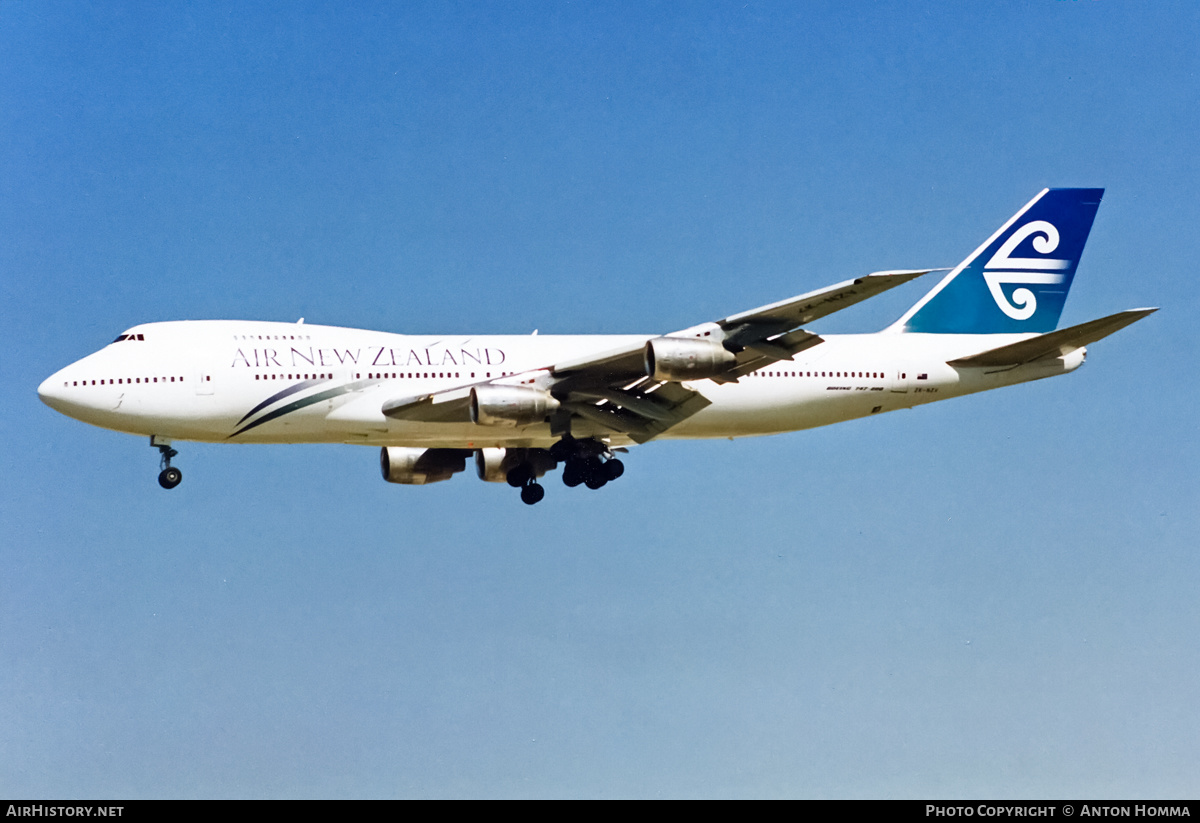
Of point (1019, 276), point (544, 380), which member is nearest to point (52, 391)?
point (544, 380)

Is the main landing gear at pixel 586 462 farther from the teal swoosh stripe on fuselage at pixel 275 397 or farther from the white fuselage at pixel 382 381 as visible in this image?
the teal swoosh stripe on fuselage at pixel 275 397

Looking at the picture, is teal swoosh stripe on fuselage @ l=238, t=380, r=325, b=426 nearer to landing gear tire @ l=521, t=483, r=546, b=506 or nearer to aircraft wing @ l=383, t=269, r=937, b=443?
aircraft wing @ l=383, t=269, r=937, b=443

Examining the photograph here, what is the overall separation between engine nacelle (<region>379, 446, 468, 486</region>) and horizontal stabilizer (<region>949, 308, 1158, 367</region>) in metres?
13.8

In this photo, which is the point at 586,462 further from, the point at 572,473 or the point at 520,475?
the point at 520,475

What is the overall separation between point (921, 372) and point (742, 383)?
484 cm

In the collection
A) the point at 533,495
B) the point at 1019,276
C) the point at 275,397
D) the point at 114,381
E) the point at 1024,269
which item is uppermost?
the point at 1024,269

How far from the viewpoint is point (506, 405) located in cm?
3425

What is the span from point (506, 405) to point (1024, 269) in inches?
637

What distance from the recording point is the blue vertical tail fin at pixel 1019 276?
40156 mm

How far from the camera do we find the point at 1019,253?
41344 mm

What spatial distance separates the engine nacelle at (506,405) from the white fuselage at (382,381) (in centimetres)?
101
